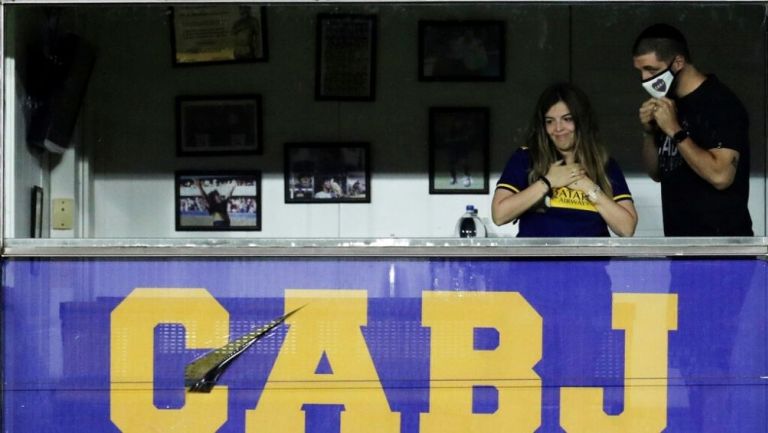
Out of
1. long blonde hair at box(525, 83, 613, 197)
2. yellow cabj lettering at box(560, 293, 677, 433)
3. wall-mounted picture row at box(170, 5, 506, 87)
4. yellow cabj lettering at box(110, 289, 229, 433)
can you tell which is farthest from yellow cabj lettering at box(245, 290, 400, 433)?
wall-mounted picture row at box(170, 5, 506, 87)

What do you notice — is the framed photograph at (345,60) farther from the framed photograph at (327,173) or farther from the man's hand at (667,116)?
the man's hand at (667,116)

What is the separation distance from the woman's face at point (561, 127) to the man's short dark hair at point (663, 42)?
35 cm

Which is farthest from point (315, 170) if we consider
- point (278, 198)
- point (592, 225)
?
point (592, 225)

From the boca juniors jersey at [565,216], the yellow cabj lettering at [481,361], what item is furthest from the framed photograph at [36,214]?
the boca juniors jersey at [565,216]

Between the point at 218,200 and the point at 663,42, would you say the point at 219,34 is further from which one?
the point at 663,42

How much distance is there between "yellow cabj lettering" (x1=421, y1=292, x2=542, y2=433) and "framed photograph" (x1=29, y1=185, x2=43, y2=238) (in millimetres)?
1434

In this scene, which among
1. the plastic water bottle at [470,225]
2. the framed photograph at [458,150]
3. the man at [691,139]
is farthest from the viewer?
the framed photograph at [458,150]

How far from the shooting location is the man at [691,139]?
4215 millimetres

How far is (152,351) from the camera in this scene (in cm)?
403

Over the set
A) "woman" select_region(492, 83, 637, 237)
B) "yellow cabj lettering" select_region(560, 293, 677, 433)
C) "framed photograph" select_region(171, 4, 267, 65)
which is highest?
"framed photograph" select_region(171, 4, 267, 65)

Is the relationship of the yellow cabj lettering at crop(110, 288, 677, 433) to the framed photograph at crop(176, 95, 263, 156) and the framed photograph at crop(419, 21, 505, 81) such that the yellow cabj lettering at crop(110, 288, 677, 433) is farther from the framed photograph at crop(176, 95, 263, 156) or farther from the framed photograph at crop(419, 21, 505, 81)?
the framed photograph at crop(419, 21, 505, 81)

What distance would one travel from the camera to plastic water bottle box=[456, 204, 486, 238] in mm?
4849

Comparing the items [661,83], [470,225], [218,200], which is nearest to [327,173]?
[218,200]

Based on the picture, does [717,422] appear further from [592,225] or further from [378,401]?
[378,401]
